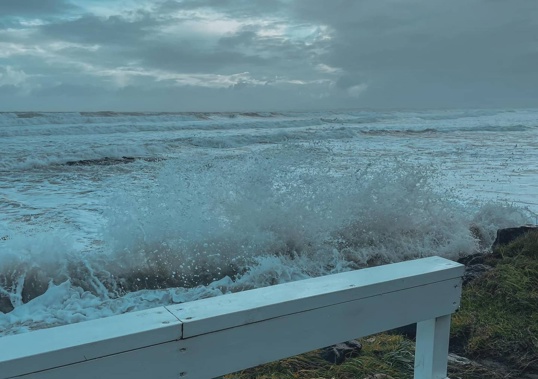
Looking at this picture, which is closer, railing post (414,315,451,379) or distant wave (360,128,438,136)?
railing post (414,315,451,379)

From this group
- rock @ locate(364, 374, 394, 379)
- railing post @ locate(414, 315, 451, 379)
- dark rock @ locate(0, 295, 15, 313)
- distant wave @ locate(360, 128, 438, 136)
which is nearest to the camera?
railing post @ locate(414, 315, 451, 379)

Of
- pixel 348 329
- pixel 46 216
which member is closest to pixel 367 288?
pixel 348 329

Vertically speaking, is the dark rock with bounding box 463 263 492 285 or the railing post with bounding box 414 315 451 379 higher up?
the railing post with bounding box 414 315 451 379

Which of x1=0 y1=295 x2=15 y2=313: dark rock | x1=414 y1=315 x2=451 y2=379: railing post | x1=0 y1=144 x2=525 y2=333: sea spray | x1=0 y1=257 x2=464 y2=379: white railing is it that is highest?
x1=0 y1=257 x2=464 y2=379: white railing

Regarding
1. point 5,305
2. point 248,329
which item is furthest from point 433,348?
point 5,305

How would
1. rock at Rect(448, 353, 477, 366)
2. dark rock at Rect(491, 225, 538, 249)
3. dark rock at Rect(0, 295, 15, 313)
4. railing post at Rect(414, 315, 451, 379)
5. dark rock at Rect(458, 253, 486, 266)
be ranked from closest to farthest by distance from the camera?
railing post at Rect(414, 315, 451, 379) < rock at Rect(448, 353, 477, 366) < dark rock at Rect(0, 295, 15, 313) < dark rock at Rect(458, 253, 486, 266) < dark rock at Rect(491, 225, 538, 249)

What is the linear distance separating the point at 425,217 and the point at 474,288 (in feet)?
13.3

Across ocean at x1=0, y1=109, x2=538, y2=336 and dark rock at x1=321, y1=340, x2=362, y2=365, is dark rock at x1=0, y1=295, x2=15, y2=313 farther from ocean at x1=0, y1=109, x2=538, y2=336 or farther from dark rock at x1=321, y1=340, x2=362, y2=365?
dark rock at x1=321, y1=340, x2=362, y2=365

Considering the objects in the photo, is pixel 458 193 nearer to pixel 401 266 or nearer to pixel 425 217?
pixel 425 217

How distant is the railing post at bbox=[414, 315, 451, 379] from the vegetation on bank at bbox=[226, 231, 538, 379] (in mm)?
1251

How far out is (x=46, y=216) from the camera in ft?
30.3

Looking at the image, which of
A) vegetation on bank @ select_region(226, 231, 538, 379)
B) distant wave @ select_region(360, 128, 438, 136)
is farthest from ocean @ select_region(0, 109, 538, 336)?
distant wave @ select_region(360, 128, 438, 136)

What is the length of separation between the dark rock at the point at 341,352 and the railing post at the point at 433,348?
5.14 ft

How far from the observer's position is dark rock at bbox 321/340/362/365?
366cm
